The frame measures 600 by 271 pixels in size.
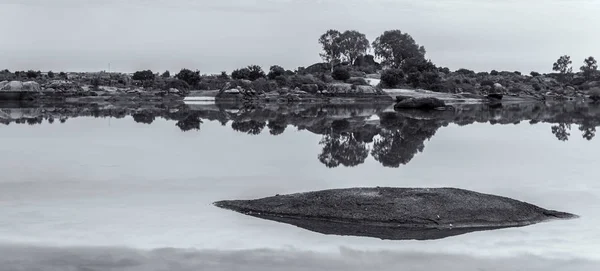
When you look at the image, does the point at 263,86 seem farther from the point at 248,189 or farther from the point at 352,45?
the point at 248,189

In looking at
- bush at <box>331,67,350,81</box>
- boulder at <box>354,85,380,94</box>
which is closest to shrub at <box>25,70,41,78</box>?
bush at <box>331,67,350,81</box>

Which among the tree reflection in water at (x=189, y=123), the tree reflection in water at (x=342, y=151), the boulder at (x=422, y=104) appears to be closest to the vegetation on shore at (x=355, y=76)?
the boulder at (x=422, y=104)

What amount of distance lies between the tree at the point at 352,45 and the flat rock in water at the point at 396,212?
107m

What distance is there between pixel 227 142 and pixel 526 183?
13826 mm

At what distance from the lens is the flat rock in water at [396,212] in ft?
40.5

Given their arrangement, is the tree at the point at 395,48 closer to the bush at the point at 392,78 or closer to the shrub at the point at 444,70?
the shrub at the point at 444,70

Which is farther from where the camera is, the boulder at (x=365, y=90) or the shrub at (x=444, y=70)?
the shrub at (x=444, y=70)

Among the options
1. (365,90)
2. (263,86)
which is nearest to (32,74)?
(263,86)

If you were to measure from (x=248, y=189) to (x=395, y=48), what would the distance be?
106m

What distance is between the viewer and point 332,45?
120m

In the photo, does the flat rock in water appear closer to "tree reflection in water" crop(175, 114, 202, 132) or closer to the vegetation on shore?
"tree reflection in water" crop(175, 114, 202, 132)

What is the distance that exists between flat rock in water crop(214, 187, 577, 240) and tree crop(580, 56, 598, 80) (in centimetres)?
14101

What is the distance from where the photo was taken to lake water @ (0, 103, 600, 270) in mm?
10422

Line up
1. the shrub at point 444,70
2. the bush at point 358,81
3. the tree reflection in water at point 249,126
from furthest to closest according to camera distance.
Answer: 1. the shrub at point 444,70
2. the bush at point 358,81
3. the tree reflection in water at point 249,126
